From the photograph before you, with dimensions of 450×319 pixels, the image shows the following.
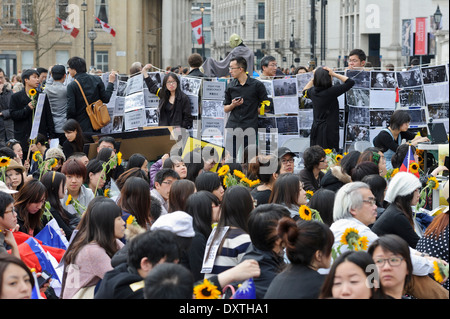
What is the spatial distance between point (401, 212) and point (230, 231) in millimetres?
1446

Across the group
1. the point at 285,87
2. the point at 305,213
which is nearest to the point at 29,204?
the point at 305,213

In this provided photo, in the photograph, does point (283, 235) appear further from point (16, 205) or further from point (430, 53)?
point (430, 53)

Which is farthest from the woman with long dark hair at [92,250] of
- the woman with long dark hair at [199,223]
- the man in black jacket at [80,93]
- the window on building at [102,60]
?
the window on building at [102,60]

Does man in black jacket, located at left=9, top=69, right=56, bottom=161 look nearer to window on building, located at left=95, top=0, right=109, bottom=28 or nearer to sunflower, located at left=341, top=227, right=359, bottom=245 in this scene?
sunflower, located at left=341, top=227, right=359, bottom=245

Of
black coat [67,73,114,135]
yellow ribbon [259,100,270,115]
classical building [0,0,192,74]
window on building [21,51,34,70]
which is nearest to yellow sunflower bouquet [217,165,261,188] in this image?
yellow ribbon [259,100,270,115]

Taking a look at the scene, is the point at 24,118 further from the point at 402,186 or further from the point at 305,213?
the point at 305,213

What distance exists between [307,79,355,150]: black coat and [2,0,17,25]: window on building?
44.6 metres

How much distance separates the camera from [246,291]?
16.4 ft

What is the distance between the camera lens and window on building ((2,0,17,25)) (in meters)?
53.8

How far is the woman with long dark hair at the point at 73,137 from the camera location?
11773mm

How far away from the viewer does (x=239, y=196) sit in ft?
20.5

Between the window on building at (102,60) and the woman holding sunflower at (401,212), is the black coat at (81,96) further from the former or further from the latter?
the window on building at (102,60)

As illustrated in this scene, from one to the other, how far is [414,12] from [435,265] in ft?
138

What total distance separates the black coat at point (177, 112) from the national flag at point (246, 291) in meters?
8.28
